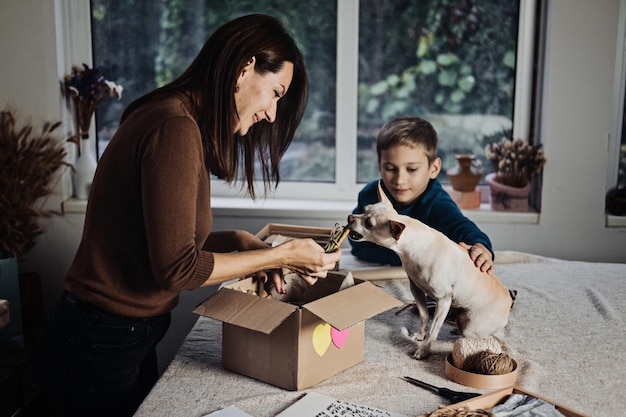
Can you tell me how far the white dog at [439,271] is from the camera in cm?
150

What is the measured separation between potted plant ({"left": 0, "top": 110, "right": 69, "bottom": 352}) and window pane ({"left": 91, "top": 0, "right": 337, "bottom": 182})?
39 cm

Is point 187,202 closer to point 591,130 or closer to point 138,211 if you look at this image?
point 138,211

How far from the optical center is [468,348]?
1417 millimetres

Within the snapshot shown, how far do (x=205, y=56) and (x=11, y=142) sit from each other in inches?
62.5

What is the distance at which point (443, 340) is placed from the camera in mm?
1615

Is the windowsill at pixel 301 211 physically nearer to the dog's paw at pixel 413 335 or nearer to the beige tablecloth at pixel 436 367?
the beige tablecloth at pixel 436 367

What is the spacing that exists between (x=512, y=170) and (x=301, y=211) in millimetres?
863

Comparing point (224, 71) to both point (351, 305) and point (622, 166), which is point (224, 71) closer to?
point (351, 305)

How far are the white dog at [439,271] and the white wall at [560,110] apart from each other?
124cm

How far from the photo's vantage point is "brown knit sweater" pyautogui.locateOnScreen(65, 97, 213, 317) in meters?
1.21

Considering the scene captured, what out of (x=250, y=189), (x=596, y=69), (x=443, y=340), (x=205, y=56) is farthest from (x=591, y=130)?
(x=205, y=56)

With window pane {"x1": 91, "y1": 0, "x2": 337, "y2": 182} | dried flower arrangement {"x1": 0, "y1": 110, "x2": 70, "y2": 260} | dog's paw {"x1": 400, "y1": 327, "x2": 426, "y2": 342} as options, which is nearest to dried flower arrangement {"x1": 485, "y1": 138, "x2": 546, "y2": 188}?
window pane {"x1": 91, "y1": 0, "x2": 337, "y2": 182}

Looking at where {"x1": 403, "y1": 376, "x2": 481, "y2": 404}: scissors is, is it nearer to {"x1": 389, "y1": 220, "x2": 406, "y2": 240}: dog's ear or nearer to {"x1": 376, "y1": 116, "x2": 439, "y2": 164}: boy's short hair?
Result: {"x1": 389, "y1": 220, "x2": 406, "y2": 240}: dog's ear

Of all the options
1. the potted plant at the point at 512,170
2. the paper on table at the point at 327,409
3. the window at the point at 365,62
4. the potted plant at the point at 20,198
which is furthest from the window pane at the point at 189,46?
the paper on table at the point at 327,409
